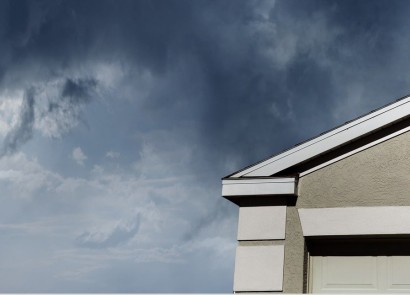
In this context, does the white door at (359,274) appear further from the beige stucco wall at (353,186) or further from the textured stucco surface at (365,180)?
the textured stucco surface at (365,180)

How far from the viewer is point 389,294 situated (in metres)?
7.11

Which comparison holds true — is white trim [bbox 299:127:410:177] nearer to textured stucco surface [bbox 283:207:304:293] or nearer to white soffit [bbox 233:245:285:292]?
textured stucco surface [bbox 283:207:304:293]

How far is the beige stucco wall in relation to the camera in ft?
25.3

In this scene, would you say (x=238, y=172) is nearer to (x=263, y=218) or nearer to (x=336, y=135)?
(x=263, y=218)

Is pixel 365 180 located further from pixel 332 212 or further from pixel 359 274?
pixel 359 274

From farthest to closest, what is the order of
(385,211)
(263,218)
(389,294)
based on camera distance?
1. (263,218)
2. (385,211)
3. (389,294)

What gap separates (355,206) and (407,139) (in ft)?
3.48

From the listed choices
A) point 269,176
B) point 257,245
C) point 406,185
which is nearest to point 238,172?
point 269,176

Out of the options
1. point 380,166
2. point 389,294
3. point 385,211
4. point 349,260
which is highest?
point 380,166

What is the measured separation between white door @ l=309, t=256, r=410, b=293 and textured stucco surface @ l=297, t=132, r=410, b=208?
684 millimetres

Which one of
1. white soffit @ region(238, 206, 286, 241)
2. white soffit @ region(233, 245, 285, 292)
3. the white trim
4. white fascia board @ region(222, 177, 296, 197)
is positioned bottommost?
white soffit @ region(233, 245, 285, 292)

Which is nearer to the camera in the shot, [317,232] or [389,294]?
[389,294]

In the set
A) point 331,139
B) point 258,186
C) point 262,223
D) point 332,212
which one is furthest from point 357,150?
point 262,223

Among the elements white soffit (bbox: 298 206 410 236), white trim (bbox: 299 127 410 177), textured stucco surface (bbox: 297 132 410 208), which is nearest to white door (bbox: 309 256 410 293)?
white soffit (bbox: 298 206 410 236)
